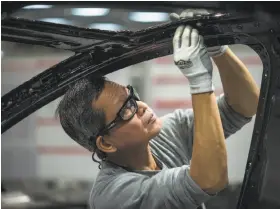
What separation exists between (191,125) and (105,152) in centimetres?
25

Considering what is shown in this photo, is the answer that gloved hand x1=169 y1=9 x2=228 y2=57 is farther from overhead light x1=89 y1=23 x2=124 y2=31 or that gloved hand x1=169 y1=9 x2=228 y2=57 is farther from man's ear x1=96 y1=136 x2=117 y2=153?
man's ear x1=96 y1=136 x2=117 y2=153

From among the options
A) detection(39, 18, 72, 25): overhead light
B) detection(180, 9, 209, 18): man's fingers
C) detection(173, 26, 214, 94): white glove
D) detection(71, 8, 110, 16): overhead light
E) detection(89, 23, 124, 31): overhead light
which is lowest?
detection(173, 26, 214, 94): white glove

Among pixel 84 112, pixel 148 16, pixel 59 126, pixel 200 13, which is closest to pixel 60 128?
pixel 59 126

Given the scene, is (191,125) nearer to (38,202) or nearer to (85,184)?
(85,184)

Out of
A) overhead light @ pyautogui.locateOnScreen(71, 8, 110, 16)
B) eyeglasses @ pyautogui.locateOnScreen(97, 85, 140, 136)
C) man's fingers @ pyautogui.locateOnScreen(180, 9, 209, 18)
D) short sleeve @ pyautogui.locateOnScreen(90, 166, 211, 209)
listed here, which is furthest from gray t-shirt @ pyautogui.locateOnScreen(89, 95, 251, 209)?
overhead light @ pyautogui.locateOnScreen(71, 8, 110, 16)

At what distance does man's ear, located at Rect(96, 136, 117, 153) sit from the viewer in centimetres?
115

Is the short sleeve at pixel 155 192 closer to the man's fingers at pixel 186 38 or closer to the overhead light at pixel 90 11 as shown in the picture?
the man's fingers at pixel 186 38

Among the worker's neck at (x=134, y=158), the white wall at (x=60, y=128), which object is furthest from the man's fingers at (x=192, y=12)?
the worker's neck at (x=134, y=158)

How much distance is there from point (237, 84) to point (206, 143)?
0.22 metres

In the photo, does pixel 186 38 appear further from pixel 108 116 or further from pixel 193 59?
pixel 108 116

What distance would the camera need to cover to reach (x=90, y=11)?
1.18 meters

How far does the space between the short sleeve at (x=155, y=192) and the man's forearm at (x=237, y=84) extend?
0.25 m

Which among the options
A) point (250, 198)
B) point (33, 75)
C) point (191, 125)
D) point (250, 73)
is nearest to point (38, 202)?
point (33, 75)

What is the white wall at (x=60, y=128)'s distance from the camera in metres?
1.18
